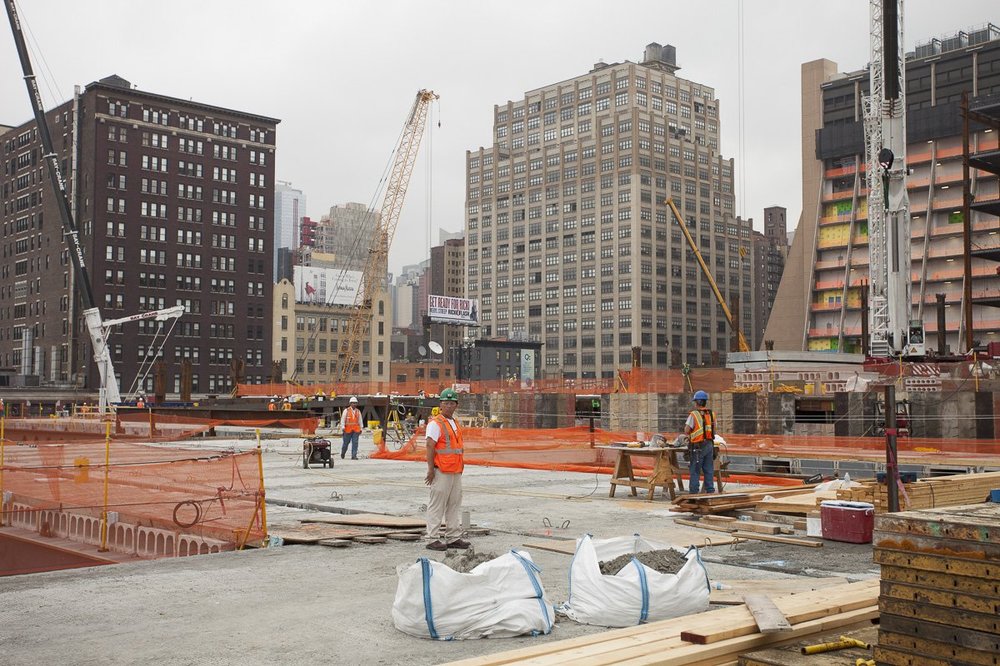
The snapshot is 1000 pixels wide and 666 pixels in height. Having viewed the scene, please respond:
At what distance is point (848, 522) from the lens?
12188mm

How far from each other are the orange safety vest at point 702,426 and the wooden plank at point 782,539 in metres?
4.23

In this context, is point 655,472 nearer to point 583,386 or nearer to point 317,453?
point 317,453

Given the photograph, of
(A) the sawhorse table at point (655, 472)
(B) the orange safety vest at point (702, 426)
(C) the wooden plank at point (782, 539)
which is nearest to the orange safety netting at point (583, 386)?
(A) the sawhorse table at point (655, 472)

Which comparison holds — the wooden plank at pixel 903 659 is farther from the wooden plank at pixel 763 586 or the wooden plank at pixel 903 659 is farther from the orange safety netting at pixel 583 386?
the orange safety netting at pixel 583 386

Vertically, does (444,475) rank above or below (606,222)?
below

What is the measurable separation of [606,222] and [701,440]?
13754 cm

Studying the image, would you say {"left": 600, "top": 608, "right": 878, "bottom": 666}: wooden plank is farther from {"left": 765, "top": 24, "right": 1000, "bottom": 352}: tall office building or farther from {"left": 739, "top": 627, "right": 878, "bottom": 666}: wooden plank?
{"left": 765, "top": 24, "right": 1000, "bottom": 352}: tall office building

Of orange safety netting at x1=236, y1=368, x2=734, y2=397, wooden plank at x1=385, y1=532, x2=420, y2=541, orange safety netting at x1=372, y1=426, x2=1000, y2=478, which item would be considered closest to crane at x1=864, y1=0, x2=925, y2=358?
orange safety netting at x1=372, y1=426, x2=1000, y2=478

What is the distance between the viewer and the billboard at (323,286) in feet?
474

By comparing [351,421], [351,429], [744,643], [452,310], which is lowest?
[744,643]

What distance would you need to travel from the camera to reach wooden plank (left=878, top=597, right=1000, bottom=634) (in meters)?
4.91

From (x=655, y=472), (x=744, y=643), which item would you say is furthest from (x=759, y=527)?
(x=744, y=643)

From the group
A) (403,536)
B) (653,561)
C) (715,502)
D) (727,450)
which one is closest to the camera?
(653,561)

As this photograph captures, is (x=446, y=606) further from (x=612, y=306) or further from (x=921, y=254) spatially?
(x=612, y=306)
